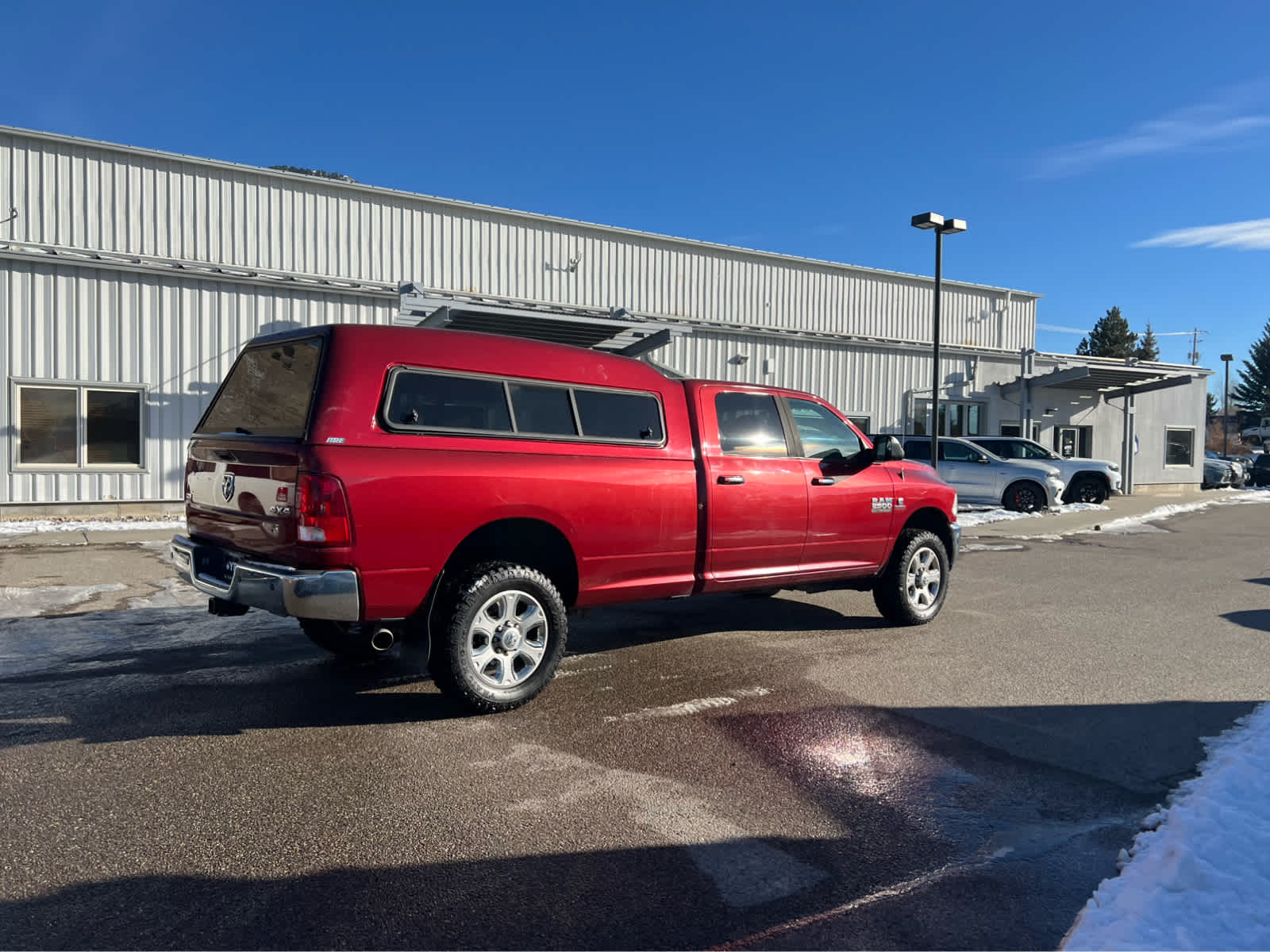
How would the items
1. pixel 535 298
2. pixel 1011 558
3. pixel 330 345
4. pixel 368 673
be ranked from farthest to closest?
pixel 535 298 < pixel 1011 558 < pixel 368 673 < pixel 330 345

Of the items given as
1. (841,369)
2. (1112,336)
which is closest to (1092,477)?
(841,369)

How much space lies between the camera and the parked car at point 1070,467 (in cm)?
1956

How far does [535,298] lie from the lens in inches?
754

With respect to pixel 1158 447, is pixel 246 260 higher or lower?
higher

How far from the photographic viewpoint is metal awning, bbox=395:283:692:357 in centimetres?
1322

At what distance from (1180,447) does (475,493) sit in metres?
31.0

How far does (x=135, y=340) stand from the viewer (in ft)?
45.7

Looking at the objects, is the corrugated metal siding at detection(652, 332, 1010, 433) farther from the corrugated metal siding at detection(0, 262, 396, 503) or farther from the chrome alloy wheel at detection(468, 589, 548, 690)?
the chrome alloy wheel at detection(468, 589, 548, 690)

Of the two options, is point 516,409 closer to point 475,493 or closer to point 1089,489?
point 475,493

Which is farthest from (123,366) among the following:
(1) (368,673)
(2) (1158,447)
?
(2) (1158,447)

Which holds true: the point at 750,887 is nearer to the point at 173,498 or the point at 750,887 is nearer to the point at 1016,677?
the point at 1016,677

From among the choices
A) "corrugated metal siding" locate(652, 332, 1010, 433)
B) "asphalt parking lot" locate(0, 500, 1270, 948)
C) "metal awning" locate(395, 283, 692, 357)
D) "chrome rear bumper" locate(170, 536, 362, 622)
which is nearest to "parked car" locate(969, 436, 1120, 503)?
"corrugated metal siding" locate(652, 332, 1010, 433)

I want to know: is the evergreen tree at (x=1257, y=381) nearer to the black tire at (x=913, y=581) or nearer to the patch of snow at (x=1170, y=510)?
the patch of snow at (x=1170, y=510)

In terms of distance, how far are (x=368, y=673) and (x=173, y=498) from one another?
34.3 ft
